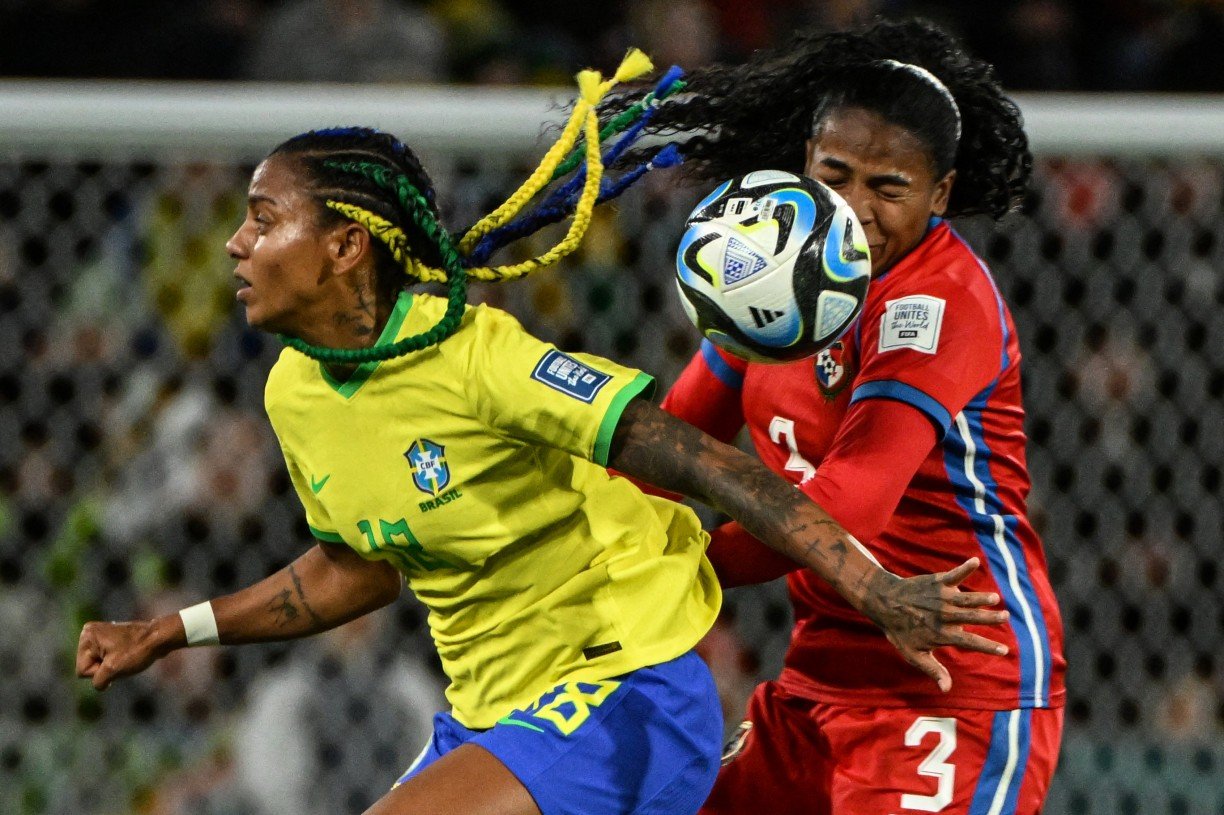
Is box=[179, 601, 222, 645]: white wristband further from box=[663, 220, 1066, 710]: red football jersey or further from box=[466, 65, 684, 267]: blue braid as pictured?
box=[663, 220, 1066, 710]: red football jersey

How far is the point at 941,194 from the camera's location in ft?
7.42

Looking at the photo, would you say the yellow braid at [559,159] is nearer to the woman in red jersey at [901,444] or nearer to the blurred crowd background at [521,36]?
the woman in red jersey at [901,444]

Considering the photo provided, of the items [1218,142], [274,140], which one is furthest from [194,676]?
[1218,142]

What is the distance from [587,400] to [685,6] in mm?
3392

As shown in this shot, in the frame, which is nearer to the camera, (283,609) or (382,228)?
(382,228)

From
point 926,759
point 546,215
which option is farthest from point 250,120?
point 926,759

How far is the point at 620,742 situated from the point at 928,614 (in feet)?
1.52

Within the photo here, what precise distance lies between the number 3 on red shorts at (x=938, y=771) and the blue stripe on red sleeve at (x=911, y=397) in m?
0.42

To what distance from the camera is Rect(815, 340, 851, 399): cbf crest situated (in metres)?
2.20

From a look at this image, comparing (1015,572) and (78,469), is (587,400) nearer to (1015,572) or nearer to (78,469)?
(1015,572)

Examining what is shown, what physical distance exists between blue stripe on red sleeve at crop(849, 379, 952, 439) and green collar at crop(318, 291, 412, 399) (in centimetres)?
59

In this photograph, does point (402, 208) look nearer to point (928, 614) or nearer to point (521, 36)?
point (928, 614)

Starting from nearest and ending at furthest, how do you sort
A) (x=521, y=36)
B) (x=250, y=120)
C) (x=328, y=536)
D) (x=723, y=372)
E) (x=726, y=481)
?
(x=726, y=481)
(x=328, y=536)
(x=723, y=372)
(x=250, y=120)
(x=521, y=36)

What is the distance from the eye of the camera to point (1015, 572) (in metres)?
2.28
